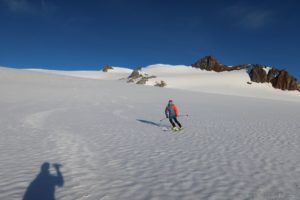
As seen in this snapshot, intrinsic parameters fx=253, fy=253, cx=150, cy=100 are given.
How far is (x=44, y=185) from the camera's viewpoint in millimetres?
6688

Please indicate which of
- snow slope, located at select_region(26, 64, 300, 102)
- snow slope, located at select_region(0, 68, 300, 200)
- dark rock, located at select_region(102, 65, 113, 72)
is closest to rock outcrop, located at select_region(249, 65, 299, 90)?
snow slope, located at select_region(26, 64, 300, 102)

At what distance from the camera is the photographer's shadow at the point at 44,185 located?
19.8 feet

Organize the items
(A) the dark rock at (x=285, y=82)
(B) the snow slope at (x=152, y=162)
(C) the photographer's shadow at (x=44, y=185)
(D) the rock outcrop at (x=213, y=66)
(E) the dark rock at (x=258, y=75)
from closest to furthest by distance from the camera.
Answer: (C) the photographer's shadow at (x=44, y=185), (B) the snow slope at (x=152, y=162), (A) the dark rock at (x=285, y=82), (E) the dark rock at (x=258, y=75), (D) the rock outcrop at (x=213, y=66)

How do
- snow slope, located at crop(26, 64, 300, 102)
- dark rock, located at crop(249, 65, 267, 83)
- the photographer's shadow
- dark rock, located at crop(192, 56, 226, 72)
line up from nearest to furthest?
1. the photographer's shadow
2. snow slope, located at crop(26, 64, 300, 102)
3. dark rock, located at crop(249, 65, 267, 83)
4. dark rock, located at crop(192, 56, 226, 72)

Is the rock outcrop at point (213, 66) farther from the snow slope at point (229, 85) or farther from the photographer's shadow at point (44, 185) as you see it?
the photographer's shadow at point (44, 185)

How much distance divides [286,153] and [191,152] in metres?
3.71

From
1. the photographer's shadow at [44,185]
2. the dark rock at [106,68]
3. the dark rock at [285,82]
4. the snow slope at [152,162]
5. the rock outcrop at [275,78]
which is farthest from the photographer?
the dark rock at [106,68]

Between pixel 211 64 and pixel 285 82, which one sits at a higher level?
pixel 211 64

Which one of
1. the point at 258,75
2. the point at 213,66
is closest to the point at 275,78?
the point at 258,75

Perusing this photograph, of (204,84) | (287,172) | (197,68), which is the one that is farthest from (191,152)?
(197,68)

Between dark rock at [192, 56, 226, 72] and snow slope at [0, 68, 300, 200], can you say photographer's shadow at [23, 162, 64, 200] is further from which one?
dark rock at [192, 56, 226, 72]

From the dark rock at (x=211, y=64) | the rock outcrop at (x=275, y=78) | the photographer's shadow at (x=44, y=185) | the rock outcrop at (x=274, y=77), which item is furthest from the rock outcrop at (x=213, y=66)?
the photographer's shadow at (x=44, y=185)

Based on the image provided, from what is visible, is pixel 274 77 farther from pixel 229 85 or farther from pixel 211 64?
pixel 211 64

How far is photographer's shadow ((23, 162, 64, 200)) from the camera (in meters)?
6.03
